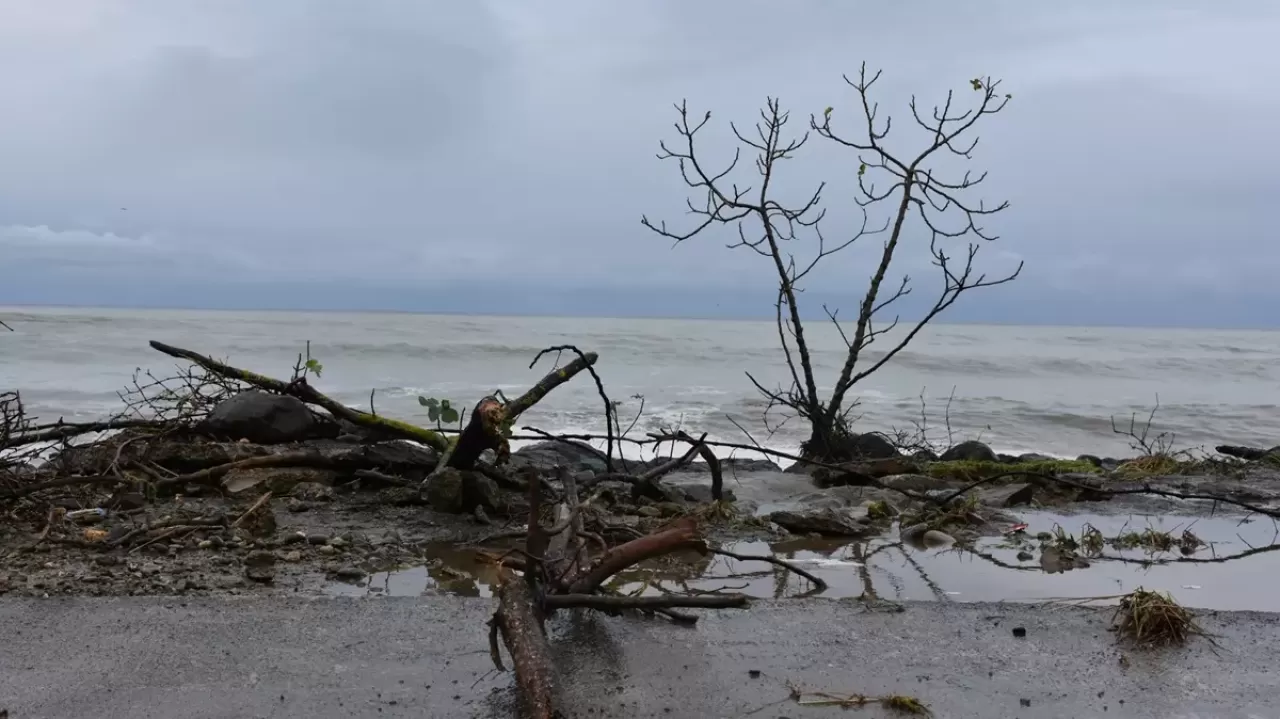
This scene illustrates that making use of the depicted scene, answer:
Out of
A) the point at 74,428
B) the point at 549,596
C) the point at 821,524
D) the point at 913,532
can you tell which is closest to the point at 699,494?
the point at 821,524

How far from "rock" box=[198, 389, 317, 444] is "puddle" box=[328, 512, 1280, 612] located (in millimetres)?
2374

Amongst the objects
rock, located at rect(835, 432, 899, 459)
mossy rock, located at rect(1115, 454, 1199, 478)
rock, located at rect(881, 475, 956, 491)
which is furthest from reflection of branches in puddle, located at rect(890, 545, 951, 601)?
mossy rock, located at rect(1115, 454, 1199, 478)

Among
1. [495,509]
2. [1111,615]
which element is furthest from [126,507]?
[1111,615]

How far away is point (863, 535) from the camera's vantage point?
16.9ft

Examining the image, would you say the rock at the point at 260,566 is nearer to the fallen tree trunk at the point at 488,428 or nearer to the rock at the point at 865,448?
the fallen tree trunk at the point at 488,428

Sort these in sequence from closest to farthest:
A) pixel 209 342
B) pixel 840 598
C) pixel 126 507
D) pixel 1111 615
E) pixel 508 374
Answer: pixel 1111 615 < pixel 840 598 < pixel 126 507 < pixel 508 374 < pixel 209 342

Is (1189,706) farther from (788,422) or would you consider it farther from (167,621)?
(788,422)

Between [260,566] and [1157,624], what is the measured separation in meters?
3.63

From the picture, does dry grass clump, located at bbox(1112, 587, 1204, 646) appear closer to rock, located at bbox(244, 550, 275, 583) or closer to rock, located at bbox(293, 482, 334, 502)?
rock, located at bbox(244, 550, 275, 583)

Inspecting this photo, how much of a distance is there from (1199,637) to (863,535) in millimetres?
1946

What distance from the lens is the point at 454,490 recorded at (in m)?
5.11

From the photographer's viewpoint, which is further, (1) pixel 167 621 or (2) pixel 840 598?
(2) pixel 840 598

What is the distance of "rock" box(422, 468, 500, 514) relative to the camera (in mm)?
5113

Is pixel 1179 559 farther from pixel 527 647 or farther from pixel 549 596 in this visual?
pixel 527 647
